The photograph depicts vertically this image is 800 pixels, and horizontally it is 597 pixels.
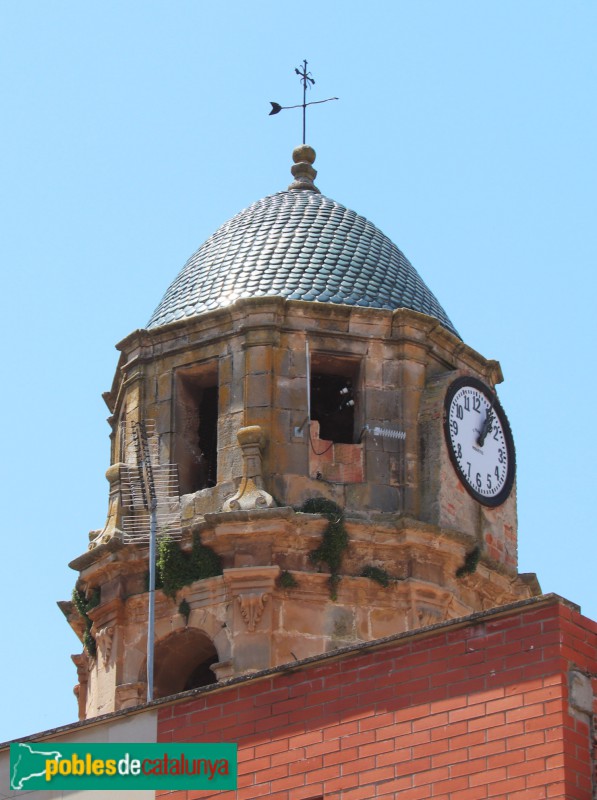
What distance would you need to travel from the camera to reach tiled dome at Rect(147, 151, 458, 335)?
129 feet

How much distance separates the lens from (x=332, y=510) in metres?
36.8

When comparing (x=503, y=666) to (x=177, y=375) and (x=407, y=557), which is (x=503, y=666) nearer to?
(x=407, y=557)

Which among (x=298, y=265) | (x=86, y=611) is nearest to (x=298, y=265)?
(x=298, y=265)

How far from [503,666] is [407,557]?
1134 cm

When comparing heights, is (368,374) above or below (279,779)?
above

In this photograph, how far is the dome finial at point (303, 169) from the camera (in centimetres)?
4281

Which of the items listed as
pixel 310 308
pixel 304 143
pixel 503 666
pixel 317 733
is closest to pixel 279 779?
pixel 317 733

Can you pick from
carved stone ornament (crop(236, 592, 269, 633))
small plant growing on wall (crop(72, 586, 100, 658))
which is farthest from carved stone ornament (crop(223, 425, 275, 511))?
small plant growing on wall (crop(72, 586, 100, 658))

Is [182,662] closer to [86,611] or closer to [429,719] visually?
[86,611]

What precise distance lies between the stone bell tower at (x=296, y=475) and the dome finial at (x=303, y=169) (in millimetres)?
2574

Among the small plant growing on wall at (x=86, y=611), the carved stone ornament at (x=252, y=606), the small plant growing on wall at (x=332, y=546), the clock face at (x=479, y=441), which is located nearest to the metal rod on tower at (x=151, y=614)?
the carved stone ornament at (x=252, y=606)

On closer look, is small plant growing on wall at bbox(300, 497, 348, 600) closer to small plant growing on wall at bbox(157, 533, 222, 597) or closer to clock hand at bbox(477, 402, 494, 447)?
small plant growing on wall at bbox(157, 533, 222, 597)

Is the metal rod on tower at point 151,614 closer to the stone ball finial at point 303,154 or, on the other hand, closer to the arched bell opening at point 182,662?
the arched bell opening at point 182,662

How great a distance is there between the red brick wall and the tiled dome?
12.5 metres
